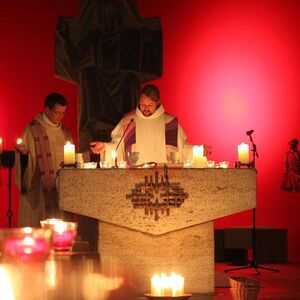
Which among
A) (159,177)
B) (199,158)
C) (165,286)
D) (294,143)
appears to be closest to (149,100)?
(199,158)

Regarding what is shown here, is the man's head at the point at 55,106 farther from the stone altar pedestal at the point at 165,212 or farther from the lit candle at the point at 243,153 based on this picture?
the lit candle at the point at 243,153

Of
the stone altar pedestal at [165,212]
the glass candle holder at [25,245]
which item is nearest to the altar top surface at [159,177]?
the stone altar pedestal at [165,212]

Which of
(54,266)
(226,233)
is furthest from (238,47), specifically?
(54,266)

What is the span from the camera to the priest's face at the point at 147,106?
19.2 feet

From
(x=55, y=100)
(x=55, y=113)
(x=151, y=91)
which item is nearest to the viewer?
(x=151, y=91)

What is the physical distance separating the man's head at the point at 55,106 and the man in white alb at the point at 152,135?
619 millimetres

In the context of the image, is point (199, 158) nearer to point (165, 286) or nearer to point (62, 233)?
point (165, 286)

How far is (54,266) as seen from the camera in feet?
4.62

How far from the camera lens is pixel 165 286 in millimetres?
3480

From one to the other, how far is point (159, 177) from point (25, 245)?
3870 mm

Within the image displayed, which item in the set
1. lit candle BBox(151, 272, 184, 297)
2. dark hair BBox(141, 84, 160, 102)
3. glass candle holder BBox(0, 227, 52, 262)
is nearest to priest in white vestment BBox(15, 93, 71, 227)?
dark hair BBox(141, 84, 160, 102)

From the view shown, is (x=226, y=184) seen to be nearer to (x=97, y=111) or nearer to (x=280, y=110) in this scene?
(x=97, y=111)

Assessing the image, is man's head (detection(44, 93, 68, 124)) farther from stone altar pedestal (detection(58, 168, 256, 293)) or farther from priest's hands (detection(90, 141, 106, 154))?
stone altar pedestal (detection(58, 168, 256, 293))

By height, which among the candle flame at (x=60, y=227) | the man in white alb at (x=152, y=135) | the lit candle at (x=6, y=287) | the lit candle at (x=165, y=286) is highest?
the man in white alb at (x=152, y=135)
